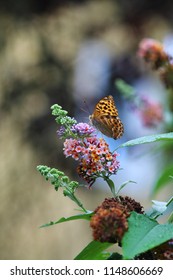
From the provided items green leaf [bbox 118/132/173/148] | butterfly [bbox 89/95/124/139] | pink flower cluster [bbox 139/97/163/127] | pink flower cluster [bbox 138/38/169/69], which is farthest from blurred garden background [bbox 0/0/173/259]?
green leaf [bbox 118/132/173/148]

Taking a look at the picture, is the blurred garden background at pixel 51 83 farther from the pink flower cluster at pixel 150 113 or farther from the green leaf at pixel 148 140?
the green leaf at pixel 148 140

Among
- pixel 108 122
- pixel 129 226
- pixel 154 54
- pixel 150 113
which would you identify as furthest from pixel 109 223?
pixel 150 113

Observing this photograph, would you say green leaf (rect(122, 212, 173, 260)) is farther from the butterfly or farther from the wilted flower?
the butterfly

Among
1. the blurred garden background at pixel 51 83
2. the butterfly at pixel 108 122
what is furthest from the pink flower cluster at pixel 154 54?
the blurred garden background at pixel 51 83
